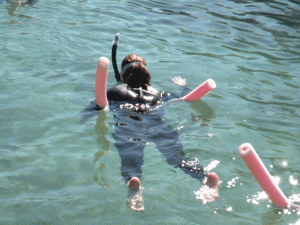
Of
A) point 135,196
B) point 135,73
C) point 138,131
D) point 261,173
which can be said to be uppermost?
point 135,73

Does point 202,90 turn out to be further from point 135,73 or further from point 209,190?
point 209,190

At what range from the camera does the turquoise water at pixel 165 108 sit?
148 inches

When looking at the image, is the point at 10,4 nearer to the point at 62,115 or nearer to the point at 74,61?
the point at 74,61

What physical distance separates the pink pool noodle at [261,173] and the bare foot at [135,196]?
3.69 feet

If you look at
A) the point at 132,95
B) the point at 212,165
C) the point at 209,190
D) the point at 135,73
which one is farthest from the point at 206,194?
the point at 135,73

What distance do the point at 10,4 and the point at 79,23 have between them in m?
2.17

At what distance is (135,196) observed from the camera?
12.4 feet

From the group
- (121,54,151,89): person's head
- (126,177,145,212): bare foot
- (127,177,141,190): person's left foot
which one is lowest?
(126,177,145,212): bare foot

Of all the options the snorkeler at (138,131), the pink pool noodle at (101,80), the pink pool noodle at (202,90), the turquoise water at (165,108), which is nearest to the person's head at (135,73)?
the snorkeler at (138,131)

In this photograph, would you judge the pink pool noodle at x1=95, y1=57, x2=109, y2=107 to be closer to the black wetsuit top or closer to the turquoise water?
the black wetsuit top

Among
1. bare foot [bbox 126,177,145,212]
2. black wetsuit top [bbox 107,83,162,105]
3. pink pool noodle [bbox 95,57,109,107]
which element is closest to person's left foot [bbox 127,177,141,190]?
bare foot [bbox 126,177,145,212]

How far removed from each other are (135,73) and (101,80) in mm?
662

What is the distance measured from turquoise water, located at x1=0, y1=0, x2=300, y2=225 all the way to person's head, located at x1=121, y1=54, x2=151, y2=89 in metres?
0.64

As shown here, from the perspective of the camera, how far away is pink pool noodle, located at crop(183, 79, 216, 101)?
530 cm
